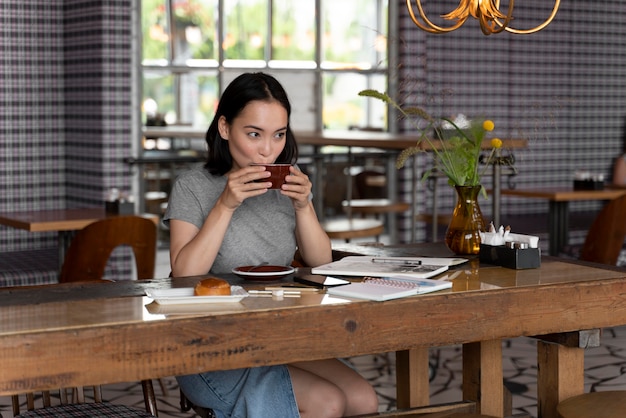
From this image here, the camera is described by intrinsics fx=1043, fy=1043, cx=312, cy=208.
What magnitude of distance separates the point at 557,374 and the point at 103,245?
231 centimetres

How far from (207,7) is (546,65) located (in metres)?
2.73

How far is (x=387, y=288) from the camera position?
2.53 metres

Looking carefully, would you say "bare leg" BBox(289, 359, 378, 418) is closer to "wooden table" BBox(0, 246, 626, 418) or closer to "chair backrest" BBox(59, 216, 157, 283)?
"wooden table" BBox(0, 246, 626, 418)

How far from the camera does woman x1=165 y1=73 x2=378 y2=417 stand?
2.64m

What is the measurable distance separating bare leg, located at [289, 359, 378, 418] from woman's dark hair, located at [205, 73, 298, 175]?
72 cm

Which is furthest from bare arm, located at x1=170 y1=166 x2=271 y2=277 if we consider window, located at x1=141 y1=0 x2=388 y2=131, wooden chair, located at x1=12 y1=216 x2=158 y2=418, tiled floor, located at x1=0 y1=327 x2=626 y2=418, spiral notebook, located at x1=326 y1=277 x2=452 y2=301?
window, located at x1=141 y1=0 x2=388 y2=131

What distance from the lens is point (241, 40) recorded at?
7246 mm

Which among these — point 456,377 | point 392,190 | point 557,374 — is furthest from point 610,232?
point 557,374

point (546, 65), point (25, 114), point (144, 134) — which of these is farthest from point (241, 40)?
point (546, 65)

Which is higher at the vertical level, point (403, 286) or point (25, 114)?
point (25, 114)

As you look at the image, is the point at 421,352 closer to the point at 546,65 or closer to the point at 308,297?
the point at 308,297

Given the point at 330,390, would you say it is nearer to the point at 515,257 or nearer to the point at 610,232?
the point at 515,257

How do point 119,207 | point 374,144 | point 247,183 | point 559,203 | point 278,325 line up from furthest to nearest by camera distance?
1. point 559,203
2. point 374,144
3. point 119,207
4. point 247,183
5. point 278,325

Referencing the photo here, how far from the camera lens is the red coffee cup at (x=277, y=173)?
2.81 meters
